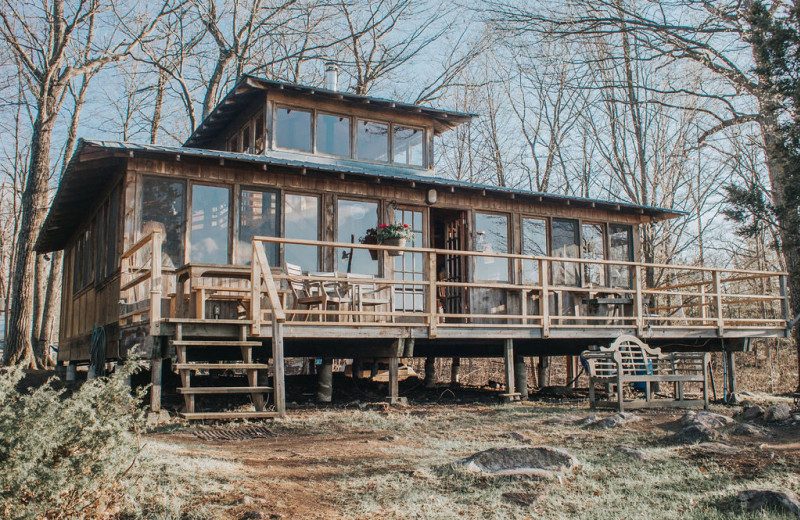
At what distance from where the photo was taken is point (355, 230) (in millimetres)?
12312

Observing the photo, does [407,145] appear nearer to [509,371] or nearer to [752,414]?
[509,371]

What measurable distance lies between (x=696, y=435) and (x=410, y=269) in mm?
6752

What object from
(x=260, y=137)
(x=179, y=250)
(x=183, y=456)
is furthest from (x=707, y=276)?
(x=183, y=456)

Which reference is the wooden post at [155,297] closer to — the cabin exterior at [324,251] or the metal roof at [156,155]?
the cabin exterior at [324,251]

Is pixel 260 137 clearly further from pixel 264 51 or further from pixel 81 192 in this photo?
pixel 264 51

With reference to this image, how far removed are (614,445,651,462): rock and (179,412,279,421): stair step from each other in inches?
149

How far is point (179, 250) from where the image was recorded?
1075 centimetres

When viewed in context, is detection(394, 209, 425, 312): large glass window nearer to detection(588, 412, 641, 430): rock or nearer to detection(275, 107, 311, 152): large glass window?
detection(275, 107, 311, 152): large glass window

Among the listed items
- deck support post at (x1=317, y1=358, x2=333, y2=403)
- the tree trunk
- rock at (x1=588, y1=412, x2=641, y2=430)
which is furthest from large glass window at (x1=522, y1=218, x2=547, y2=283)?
the tree trunk

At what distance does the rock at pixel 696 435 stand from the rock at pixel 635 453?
745 millimetres

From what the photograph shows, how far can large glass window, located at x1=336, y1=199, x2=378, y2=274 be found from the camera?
12039 mm

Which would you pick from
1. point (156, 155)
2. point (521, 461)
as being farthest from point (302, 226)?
point (521, 461)

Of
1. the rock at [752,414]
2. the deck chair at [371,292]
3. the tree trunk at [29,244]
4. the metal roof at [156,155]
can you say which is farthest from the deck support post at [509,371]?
the tree trunk at [29,244]

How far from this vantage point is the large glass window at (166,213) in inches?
419
